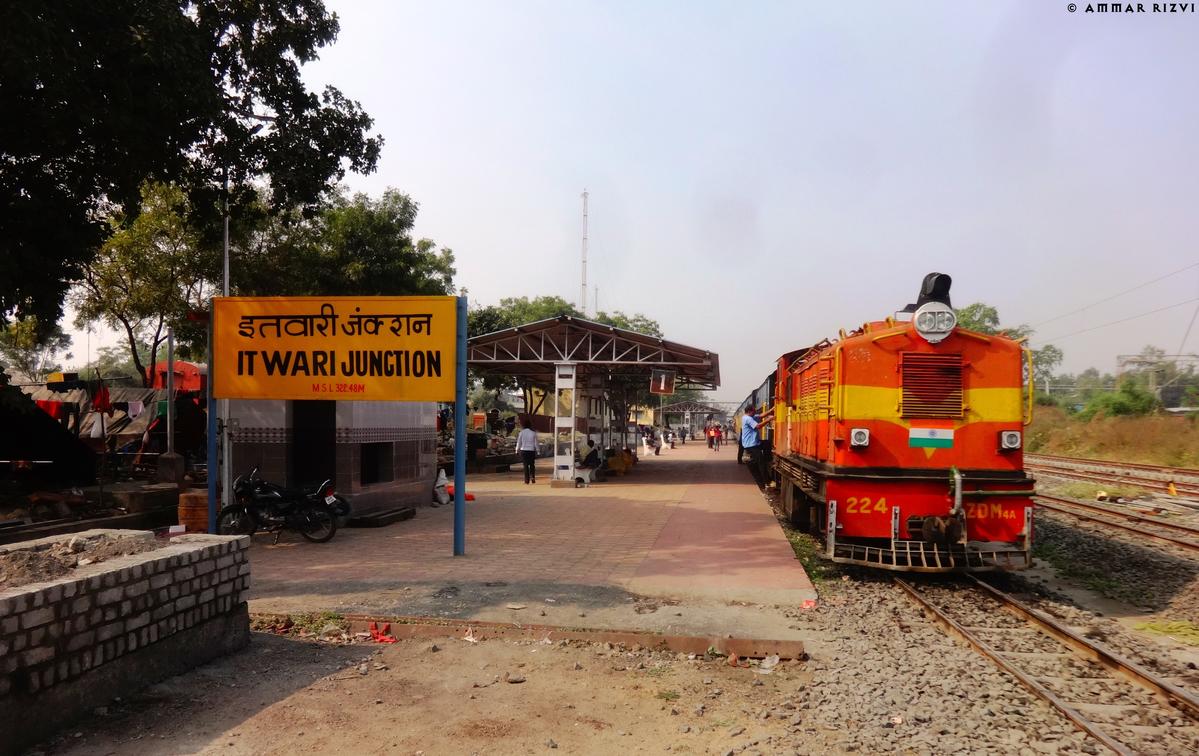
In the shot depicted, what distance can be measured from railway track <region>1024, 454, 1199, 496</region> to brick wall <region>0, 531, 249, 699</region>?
19.7 m

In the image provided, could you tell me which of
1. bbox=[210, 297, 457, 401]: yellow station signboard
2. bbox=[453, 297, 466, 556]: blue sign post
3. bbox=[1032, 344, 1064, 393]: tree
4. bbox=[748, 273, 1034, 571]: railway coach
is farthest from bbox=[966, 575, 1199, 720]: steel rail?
bbox=[1032, 344, 1064, 393]: tree

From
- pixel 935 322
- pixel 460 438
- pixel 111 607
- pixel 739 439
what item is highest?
pixel 935 322

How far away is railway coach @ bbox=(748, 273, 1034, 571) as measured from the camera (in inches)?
301

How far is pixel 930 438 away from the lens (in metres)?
7.84

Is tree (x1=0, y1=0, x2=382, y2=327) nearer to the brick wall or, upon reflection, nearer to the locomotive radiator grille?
the brick wall

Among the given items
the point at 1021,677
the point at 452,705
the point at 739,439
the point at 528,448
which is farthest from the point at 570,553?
the point at 739,439

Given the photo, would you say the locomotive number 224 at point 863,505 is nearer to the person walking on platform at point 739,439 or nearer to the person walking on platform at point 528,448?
the person walking on platform at point 528,448

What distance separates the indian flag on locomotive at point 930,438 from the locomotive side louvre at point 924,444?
0.01 meters

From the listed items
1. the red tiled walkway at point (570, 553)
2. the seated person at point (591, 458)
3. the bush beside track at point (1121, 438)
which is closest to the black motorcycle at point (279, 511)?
the red tiled walkway at point (570, 553)

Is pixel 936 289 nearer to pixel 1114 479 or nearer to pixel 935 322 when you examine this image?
pixel 935 322

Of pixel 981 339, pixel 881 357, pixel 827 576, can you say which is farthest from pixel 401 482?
pixel 981 339

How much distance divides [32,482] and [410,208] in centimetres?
1040

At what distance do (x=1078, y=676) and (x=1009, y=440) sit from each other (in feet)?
10.1

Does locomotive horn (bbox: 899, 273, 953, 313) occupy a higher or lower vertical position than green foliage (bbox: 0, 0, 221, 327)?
Answer: lower
